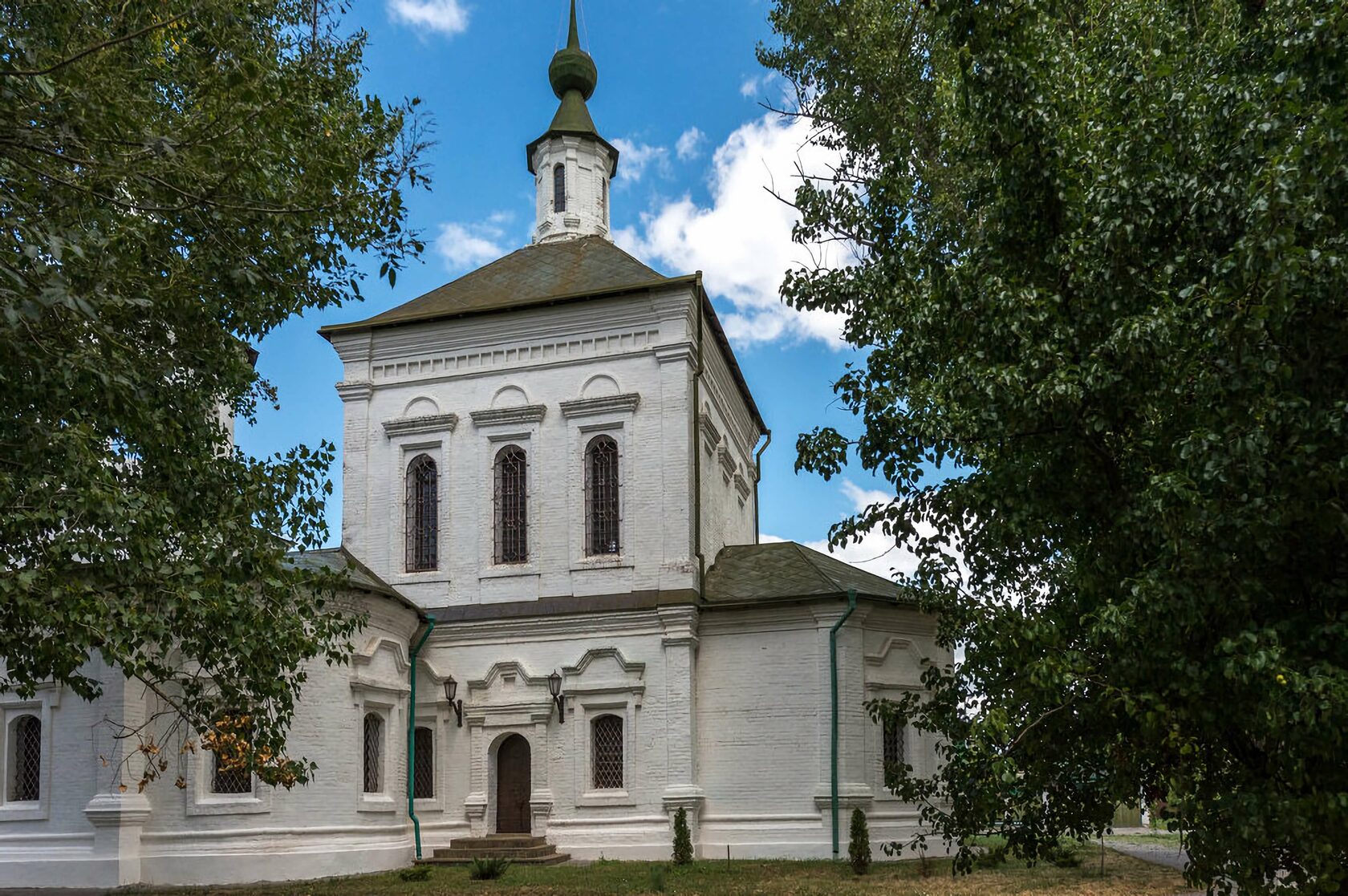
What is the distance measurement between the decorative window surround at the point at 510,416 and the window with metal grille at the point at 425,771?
529 centimetres

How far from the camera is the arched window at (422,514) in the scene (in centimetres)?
2048

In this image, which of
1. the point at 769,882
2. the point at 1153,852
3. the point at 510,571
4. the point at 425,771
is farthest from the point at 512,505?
the point at 1153,852

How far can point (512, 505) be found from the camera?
66.6 feet

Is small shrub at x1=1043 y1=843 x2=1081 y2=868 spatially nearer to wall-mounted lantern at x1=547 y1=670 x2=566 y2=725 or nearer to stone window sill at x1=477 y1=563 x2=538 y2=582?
wall-mounted lantern at x1=547 y1=670 x2=566 y2=725

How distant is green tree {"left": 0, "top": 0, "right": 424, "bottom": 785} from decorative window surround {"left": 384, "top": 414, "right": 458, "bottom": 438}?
31.5 ft

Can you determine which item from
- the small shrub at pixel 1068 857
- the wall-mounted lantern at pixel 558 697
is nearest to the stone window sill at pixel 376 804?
the wall-mounted lantern at pixel 558 697

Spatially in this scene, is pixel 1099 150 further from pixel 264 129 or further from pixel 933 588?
pixel 264 129

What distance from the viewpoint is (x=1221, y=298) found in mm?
6254

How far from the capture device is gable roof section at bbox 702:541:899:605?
61.2 ft

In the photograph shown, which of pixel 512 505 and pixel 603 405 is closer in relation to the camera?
pixel 603 405

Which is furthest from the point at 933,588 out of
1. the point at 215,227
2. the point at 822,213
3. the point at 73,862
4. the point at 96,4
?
the point at 73,862

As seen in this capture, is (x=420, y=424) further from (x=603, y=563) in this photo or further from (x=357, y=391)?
(x=603, y=563)

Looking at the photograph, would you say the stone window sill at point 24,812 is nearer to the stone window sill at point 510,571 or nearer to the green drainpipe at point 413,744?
the green drainpipe at point 413,744

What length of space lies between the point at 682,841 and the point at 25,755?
9.13 m
